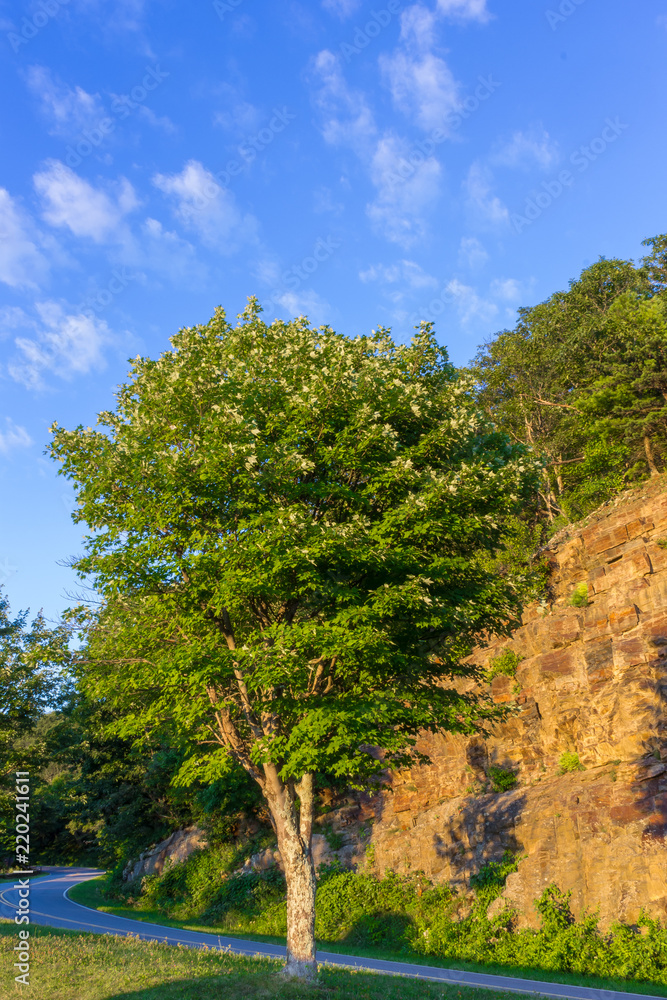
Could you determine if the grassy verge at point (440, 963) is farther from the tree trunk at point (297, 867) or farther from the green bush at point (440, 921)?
the tree trunk at point (297, 867)

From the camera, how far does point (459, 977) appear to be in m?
17.1

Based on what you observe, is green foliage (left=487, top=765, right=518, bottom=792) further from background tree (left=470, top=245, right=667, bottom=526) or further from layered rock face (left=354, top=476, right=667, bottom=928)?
background tree (left=470, top=245, right=667, bottom=526)

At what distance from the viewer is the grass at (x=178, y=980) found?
1177 cm

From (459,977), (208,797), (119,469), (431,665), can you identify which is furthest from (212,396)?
(208,797)

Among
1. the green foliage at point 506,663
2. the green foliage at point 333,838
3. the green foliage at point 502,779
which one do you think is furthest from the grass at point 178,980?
the green foliage at point 333,838

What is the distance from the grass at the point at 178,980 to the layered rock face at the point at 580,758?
7610mm

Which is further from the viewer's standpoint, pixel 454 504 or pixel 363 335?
pixel 363 335

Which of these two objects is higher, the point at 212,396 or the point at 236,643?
the point at 212,396

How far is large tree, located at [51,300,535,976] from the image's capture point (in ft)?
44.0

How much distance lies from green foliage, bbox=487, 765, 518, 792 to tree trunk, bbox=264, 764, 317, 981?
45.8 feet

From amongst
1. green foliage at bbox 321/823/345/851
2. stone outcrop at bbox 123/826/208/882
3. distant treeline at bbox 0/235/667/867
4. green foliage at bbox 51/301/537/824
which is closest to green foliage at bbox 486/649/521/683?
distant treeline at bbox 0/235/667/867

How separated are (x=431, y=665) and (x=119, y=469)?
9140 millimetres

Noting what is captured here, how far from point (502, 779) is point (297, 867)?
1487 centimetres

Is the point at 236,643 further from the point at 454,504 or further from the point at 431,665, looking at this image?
the point at 454,504
